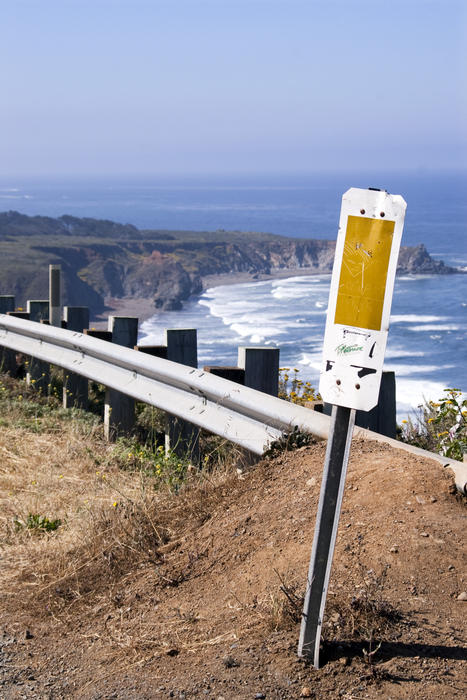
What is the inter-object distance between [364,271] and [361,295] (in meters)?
0.08

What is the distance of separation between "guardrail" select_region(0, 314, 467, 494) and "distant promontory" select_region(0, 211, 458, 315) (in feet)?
220

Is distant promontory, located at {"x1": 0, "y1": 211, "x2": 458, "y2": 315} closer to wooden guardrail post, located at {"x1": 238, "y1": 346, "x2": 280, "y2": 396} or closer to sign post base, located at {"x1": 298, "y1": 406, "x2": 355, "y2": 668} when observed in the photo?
wooden guardrail post, located at {"x1": 238, "y1": 346, "x2": 280, "y2": 396}

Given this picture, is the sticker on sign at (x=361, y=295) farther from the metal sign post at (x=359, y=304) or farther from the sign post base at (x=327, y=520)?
the sign post base at (x=327, y=520)

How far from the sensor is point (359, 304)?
326 cm

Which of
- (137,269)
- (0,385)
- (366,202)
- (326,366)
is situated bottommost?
(137,269)

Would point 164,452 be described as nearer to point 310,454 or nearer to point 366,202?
point 310,454

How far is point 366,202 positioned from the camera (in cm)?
321

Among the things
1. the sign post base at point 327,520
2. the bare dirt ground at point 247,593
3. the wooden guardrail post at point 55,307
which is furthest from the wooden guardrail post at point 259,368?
the wooden guardrail post at point 55,307

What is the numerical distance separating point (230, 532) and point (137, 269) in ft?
304

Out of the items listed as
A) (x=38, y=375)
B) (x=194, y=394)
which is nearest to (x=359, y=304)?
(x=194, y=394)

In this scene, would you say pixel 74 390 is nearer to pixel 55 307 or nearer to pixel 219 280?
pixel 55 307

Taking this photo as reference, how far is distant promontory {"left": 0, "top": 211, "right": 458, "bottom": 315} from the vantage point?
81.2 meters

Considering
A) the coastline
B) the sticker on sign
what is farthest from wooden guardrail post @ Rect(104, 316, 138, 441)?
the coastline

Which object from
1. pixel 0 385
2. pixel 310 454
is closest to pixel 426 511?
pixel 310 454
